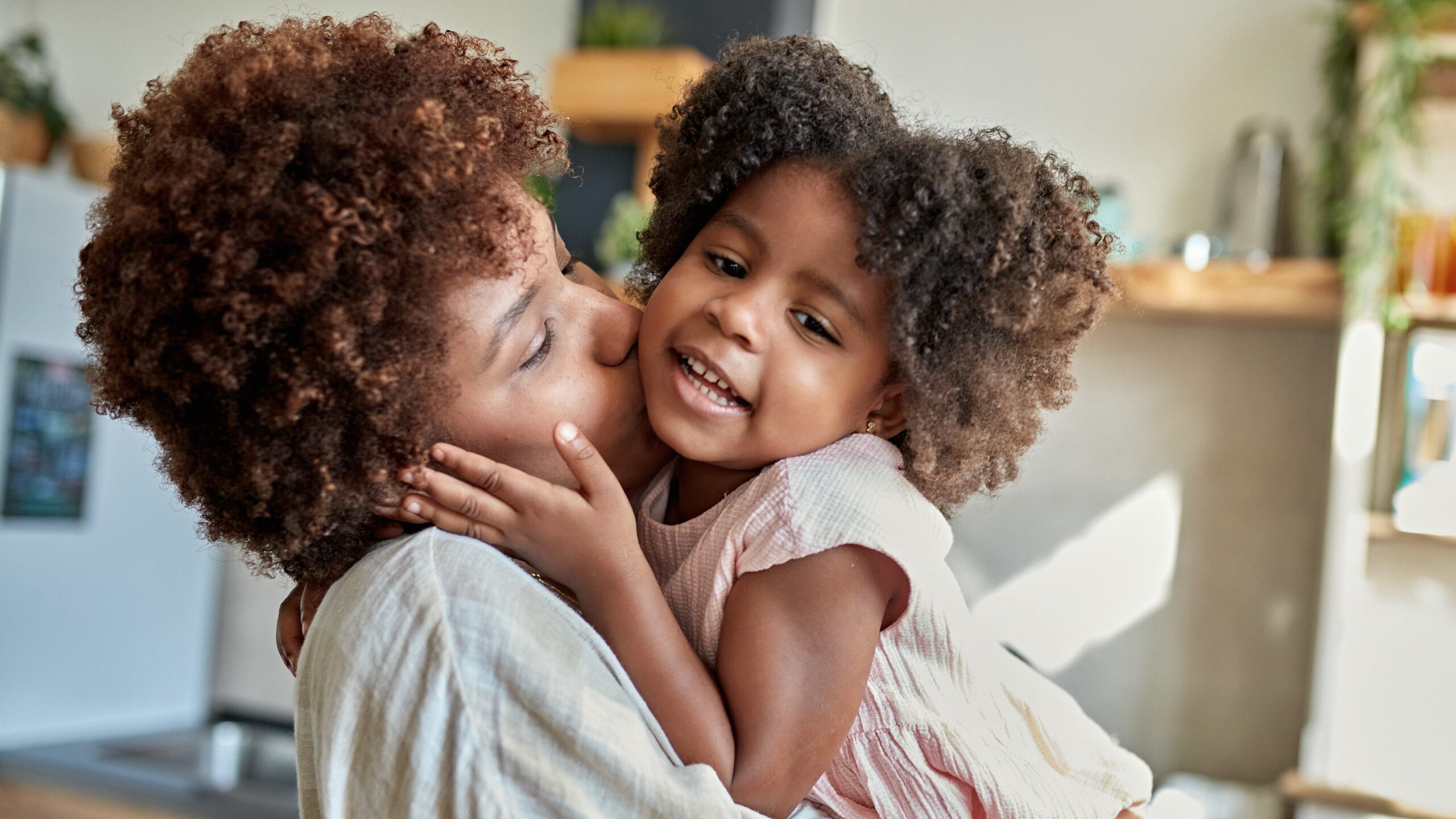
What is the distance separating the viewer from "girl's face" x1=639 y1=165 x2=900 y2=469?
1014mm

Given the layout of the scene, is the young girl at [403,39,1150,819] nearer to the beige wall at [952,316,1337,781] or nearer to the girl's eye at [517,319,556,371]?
the girl's eye at [517,319,556,371]

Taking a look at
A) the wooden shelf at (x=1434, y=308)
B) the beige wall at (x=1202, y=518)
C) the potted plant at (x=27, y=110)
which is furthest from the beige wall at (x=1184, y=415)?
the potted plant at (x=27, y=110)

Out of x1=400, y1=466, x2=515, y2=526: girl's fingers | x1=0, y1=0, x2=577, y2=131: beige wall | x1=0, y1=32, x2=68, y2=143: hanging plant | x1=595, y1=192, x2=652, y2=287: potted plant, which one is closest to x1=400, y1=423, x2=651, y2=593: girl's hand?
x1=400, y1=466, x2=515, y2=526: girl's fingers

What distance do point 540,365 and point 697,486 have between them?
205mm

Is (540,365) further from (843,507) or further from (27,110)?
(27,110)

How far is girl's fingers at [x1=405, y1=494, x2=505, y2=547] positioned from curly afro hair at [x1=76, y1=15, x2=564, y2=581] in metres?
0.03

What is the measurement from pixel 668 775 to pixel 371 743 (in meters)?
0.20

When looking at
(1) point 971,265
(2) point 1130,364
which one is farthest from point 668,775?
(2) point 1130,364

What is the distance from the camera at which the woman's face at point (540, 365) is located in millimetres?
947

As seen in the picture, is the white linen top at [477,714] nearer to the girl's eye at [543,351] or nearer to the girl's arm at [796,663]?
the girl's arm at [796,663]

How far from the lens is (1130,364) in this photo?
3826mm

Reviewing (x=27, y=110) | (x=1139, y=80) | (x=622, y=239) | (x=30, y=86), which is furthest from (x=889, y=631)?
(x=30, y=86)

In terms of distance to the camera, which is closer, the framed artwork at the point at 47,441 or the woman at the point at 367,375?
the woman at the point at 367,375

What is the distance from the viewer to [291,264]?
2.75 ft
